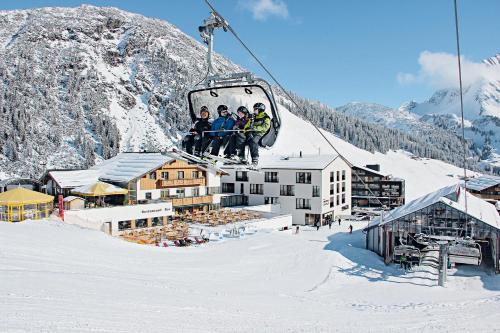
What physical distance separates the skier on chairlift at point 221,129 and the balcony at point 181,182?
99.2 feet

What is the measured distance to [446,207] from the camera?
87.1 feet

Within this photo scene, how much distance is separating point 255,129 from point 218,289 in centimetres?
854

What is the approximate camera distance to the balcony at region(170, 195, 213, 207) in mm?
41938

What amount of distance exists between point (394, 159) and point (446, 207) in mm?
139118

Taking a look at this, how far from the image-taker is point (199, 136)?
11.9 metres

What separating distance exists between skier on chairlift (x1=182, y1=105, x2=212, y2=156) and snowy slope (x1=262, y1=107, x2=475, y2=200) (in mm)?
94776

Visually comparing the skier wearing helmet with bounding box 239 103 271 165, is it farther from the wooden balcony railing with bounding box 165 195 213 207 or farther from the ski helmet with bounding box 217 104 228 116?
the wooden balcony railing with bounding box 165 195 213 207

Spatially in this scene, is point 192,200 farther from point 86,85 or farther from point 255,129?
point 86,85

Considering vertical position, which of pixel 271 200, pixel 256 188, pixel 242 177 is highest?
pixel 242 177

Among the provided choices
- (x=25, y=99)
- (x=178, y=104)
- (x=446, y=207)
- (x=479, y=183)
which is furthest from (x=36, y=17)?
(x=446, y=207)

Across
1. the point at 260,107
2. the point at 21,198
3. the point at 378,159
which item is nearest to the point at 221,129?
the point at 260,107

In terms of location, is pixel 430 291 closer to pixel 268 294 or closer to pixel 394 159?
pixel 268 294

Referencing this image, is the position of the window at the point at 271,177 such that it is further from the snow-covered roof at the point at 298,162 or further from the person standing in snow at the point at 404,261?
the person standing in snow at the point at 404,261

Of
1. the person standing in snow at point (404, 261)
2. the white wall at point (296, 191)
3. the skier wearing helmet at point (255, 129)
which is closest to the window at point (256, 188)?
the white wall at point (296, 191)
